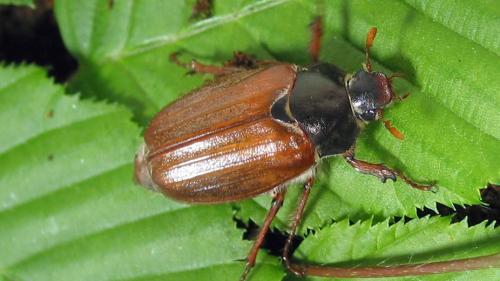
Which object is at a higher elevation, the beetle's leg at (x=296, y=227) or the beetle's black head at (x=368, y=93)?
the beetle's black head at (x=368, y=93)

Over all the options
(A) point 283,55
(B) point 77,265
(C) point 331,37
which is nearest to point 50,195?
(B) point 77,265

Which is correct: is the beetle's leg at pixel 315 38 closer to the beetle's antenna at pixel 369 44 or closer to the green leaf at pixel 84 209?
the beetle's antenna at pixel 369 44

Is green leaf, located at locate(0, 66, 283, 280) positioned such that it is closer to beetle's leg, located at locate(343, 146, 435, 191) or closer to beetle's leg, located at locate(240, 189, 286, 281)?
beetle's leg, located at locate(240, 189, 286, 281)

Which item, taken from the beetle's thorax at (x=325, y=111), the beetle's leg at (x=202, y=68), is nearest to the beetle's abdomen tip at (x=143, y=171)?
the beetle's leg at (x=202, y=68)

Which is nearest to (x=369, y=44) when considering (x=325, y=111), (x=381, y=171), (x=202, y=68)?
(x=325, y=111)

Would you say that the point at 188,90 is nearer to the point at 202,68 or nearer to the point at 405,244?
the point at 202,68

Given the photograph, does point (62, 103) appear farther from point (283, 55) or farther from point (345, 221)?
point (345, 221)

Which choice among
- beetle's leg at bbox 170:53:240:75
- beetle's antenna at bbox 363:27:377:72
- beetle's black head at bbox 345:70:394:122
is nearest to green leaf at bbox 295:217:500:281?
beetle's black head at bbox 345:70:394:122
